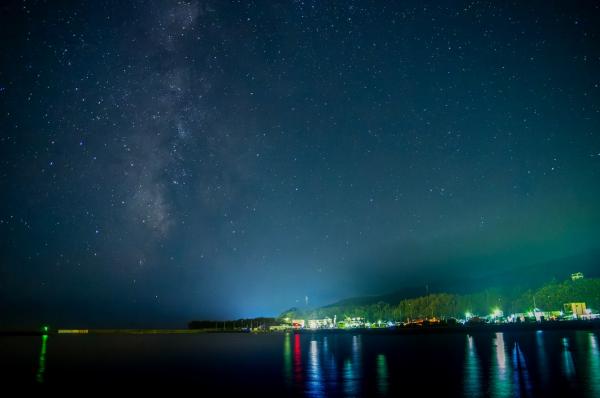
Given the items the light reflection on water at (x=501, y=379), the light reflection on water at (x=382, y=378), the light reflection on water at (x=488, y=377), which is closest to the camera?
the light reflection on water at (x=501, y=379)

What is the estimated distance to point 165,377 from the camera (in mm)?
28641

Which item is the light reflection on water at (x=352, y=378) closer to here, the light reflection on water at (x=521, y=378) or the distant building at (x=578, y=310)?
the light reflection on water at (x=521, y=378)

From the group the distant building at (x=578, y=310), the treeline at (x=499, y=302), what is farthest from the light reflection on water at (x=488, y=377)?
the treeline at (x=499, y=302)

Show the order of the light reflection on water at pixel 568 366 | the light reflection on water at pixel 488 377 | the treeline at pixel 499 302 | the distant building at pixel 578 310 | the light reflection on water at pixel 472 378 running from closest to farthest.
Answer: the light reflection on water at pixel 472 378
the light reflection on water at pixel 488 377
the light reflection on water at pixel 568 366
the distant building at pixel 578 310
the treeline at pixel 499 302

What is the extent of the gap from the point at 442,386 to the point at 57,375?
85.2ft

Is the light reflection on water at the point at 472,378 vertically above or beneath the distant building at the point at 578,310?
beneath

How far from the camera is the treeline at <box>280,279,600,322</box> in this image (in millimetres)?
107625

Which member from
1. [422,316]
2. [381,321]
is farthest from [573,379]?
[381,321]

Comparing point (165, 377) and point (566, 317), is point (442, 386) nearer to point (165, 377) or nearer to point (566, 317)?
point (165, 377)

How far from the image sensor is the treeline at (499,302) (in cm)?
10762

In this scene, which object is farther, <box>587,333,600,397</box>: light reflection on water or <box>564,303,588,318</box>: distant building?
<box>564,303,588,318</box>: distant building

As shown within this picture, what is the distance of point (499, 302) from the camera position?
13562cm

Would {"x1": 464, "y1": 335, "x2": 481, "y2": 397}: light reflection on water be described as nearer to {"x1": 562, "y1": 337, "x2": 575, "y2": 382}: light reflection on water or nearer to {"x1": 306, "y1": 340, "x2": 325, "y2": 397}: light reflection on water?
{"x1": 562, "y1": 337, "x2": 575, "y2": 382}: light reflection on water

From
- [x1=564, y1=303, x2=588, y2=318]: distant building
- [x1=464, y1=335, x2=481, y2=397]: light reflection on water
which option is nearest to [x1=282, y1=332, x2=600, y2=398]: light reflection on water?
[x1=464, y1=335, x2=481, y2=397]: light reflection on water
